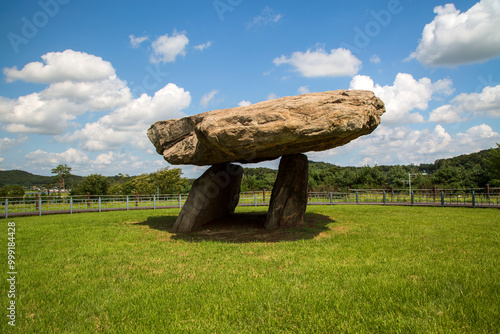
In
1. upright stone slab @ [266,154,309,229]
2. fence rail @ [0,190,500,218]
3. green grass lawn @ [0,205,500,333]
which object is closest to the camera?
green grass lawn @ [0,205,500,333]

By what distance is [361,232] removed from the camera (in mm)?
8477

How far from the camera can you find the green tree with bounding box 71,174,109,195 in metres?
37.9

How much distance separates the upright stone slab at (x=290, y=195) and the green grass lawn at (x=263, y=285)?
1.50 metres

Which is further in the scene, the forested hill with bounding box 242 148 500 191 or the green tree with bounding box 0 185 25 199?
the green tree with bounding box 0 185 25 199

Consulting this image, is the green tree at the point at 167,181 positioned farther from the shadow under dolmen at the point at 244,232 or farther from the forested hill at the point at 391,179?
the shadow under dolmen at the point at 244,232

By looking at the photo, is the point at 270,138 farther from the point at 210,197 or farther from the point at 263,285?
the point at 210,197

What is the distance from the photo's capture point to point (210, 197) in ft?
33.8

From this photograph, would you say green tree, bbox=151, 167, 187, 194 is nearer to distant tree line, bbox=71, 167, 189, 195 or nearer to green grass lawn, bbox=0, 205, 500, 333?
distant tree line, bbox=71, 167, 189, 195

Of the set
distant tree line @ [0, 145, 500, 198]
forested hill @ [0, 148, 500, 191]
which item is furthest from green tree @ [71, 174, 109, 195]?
forested hill @ [0, 148, 500, 191]

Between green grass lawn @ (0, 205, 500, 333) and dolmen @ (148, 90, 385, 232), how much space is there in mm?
2005

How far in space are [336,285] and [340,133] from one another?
12.0ft

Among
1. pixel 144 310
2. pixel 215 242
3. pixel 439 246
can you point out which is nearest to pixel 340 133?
pixel 439 246

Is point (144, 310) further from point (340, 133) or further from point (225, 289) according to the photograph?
point (340, 133)

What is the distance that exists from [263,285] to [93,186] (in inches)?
1559
